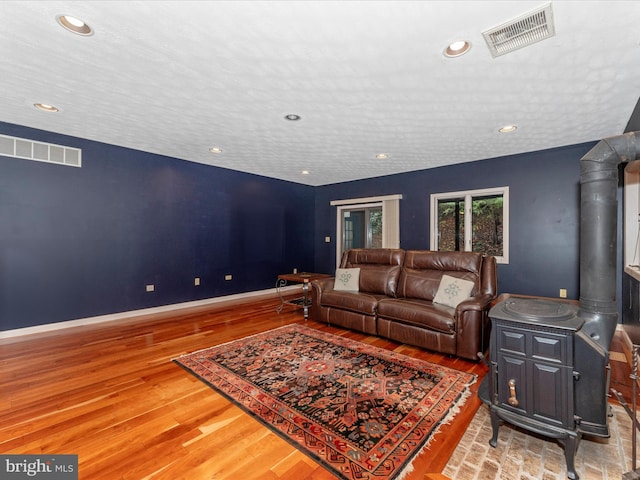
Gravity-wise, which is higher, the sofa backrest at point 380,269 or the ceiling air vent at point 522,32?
the ceiling air vent at point 522,32

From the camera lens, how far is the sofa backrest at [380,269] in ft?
13.3

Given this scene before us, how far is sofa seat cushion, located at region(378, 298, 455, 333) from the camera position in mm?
3025

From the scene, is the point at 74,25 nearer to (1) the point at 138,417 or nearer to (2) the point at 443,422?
(1) the point at 138,417

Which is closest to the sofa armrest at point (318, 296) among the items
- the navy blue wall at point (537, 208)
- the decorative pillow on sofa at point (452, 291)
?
the decorative pillow on sofa at point (452, 291)

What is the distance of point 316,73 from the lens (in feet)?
7.76

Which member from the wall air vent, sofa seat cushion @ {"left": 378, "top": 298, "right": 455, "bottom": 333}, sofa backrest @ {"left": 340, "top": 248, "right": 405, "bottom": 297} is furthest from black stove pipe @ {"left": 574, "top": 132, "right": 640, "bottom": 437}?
the wall air vent

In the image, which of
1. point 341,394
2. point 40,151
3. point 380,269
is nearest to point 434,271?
point 380,269

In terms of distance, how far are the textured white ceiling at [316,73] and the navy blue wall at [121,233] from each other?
662 millimetres

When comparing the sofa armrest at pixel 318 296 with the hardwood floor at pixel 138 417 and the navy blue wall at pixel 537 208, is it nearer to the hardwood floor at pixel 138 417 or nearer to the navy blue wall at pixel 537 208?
the hardwood floor at pixel 138 417

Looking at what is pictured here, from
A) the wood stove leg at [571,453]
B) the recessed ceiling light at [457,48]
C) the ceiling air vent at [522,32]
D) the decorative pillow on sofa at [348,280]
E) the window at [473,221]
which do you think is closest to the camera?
the wood stove leg at [571,453]

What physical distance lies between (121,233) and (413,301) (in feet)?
14.4

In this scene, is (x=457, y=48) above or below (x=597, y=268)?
above

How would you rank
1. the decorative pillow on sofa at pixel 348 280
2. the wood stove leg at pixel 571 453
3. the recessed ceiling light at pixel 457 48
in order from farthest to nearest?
the decorative pillow on sofa at pixel 348 280, the recessed ceiling light at pixel 457 48, the wood stove leg at pixel 571 453

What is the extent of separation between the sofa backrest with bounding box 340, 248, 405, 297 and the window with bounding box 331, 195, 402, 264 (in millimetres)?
1672
